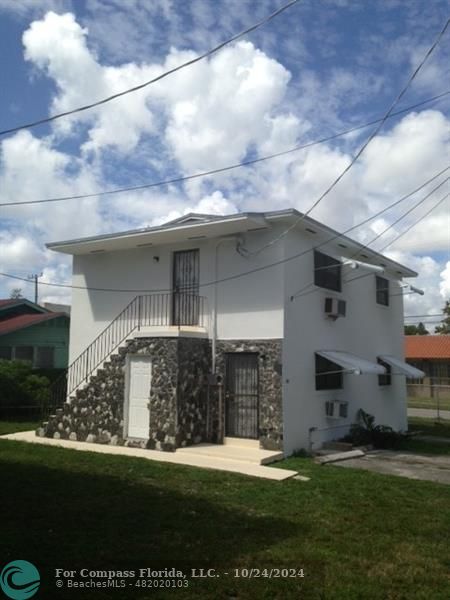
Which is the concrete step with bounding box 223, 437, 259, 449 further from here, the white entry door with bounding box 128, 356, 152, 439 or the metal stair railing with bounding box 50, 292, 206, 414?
the metal stair railing with bounding box 50, 292, 206, 414

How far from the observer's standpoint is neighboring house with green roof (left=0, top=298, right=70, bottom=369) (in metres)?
22.2

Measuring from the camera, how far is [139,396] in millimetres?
12359

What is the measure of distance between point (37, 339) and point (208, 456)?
45.8 feet

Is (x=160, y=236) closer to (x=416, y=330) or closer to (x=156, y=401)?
(x=156, y=401)

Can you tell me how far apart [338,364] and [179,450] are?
13.8 ft

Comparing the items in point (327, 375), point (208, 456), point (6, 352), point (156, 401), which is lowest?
point (208, 456)

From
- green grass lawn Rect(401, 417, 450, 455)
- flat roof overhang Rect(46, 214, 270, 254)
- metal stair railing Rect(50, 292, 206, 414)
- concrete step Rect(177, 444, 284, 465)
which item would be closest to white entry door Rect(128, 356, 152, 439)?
metal stair railing Rect(50, 292, 206, 414)

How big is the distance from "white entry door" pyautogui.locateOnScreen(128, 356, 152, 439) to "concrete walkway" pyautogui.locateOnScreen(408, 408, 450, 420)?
52.3 ft

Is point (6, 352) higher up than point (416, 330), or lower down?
lower down

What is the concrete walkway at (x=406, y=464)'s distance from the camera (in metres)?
10.0

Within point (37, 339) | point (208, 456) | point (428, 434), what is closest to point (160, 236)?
point (208, 456)

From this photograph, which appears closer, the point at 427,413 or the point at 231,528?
the point at 231,528

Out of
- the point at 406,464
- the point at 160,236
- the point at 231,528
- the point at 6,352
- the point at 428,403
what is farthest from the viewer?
the point at 428,403

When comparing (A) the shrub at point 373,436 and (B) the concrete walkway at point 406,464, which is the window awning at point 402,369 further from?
(B) the concrete walkway at point 406,464
